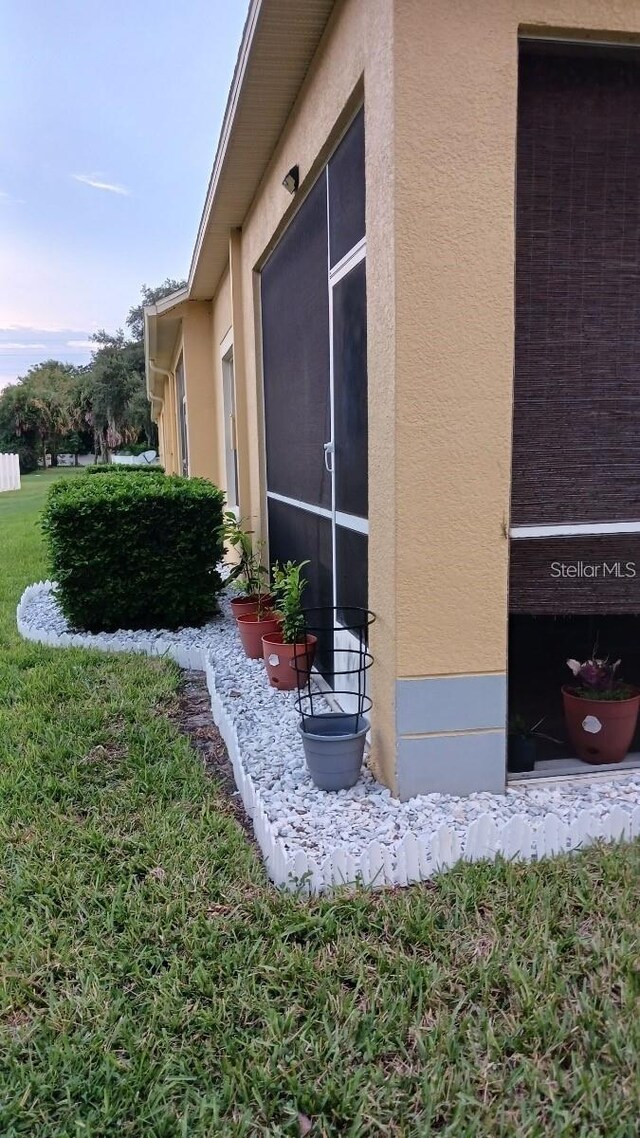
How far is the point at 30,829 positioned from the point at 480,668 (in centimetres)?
194

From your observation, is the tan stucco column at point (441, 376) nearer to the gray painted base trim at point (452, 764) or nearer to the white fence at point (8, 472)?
the gray painted base trim at point (452, 764)

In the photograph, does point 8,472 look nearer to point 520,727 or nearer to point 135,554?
point 135,554

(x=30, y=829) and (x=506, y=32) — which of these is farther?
(x=30, y=829)

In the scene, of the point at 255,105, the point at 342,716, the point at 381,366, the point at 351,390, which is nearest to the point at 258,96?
the point at 255,105

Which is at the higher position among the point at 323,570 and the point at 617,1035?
the point at 323,570

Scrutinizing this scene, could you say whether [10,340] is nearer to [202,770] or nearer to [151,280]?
[151,280]

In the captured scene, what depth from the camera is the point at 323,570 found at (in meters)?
4.80

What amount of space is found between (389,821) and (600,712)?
110cm

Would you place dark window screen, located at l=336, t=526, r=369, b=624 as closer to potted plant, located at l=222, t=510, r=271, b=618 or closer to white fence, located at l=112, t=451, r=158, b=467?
potted plant, located at l=222, t=510, r=271, b=618

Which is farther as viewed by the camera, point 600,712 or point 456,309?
point 600,712

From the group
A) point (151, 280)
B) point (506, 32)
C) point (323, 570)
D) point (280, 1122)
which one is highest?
point (151, 280)

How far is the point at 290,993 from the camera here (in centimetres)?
229

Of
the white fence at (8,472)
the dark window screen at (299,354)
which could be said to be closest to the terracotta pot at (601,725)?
the dark window screen at (299,354)

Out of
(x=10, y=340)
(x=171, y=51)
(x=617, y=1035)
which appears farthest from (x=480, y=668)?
(x=10, y=340)
